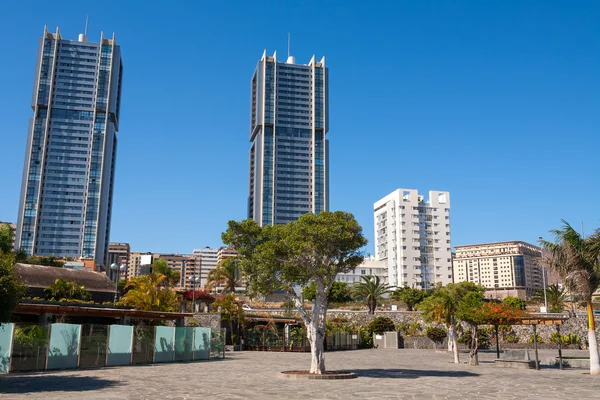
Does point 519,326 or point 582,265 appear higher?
point 582,265

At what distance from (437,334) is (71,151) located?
15011 centimetres

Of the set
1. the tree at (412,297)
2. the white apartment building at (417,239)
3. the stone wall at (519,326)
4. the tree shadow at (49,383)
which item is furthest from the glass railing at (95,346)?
the white apartment building at (417,239)

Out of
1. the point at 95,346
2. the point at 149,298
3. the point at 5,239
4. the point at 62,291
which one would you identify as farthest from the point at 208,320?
the point at 95,346

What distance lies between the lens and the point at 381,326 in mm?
59188

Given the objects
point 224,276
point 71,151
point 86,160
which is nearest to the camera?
point 224,276

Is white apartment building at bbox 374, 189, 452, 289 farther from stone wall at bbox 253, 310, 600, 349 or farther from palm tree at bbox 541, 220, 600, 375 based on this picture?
palm tree at bbox 541, 220, 600, 375

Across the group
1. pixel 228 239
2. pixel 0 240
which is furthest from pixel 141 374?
pixel 0 240

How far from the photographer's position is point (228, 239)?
2442 centimetres

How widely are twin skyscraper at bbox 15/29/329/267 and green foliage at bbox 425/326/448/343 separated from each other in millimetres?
126809

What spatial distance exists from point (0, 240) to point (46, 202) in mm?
131672

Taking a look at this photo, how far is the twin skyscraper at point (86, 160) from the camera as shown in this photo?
16925 centimetres

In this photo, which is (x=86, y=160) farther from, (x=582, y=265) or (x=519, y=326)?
(x=582, y=265)

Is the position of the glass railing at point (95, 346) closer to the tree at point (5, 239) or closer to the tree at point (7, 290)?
the tree at point (7, 290)

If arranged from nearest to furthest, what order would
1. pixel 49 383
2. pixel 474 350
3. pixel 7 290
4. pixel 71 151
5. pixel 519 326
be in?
1. pixel 7 290
2. pixel 49 383
3. pixel 474 350
4. pixel 519 326
5. pixel 71 151
